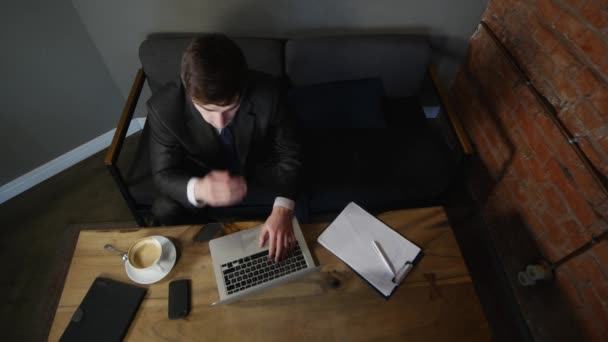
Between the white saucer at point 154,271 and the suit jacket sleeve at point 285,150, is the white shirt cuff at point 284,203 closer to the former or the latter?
the suit jacket sleeve at point 285,150

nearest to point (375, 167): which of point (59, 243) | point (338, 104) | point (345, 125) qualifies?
point (345, 125)

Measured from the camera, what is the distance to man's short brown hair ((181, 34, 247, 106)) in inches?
36.5

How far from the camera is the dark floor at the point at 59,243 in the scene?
5.28 feet

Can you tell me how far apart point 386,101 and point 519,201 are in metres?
0.90

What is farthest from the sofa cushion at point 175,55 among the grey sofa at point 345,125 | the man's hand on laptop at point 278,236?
the man's hand on laptop at point 278,236

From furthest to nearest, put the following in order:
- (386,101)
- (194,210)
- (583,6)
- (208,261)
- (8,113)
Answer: (386,101) < (8,113) < (194,210) < (583,6) < (208,261)

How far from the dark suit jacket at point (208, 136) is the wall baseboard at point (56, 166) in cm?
→ 117

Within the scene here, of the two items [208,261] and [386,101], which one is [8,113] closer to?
[208,261]

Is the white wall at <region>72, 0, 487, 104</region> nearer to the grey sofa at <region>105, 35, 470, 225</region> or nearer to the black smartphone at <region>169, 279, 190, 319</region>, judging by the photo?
the grey sofa at <region>105, 35, 470, 225</region>

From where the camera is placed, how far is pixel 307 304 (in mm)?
1006

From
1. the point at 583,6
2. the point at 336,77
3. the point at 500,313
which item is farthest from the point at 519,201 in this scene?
the point at 336,77

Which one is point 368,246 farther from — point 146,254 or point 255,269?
point 146,254

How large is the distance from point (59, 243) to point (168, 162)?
1.06 meters

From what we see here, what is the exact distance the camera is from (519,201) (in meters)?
1.66
